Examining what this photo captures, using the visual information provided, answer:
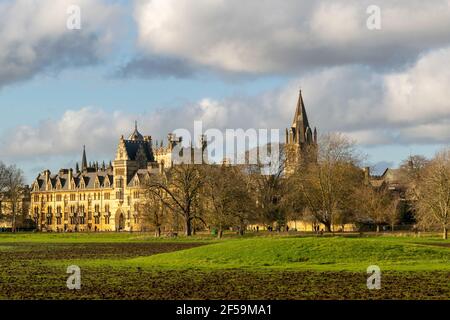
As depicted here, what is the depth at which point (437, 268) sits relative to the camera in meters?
51.7

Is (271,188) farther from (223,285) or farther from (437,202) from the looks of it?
(223,285)

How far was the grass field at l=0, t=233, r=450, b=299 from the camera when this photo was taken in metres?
37.6

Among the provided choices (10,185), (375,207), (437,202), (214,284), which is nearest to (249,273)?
(214,284)

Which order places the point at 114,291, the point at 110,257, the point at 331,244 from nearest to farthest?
the point at 114,291 → the point at 331,244 → the point at 110,257

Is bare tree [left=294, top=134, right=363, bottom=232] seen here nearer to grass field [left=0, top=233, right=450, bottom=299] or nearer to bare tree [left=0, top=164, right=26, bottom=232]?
grass field [left=0, top=233, right=450, bottom=299]

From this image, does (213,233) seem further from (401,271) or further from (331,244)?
(401,271)

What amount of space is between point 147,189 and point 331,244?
66.9 m

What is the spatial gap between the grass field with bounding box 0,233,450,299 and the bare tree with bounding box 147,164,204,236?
52067mm

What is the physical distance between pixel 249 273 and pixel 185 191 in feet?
240

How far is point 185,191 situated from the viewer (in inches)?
4788

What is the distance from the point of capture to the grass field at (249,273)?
3759 cm

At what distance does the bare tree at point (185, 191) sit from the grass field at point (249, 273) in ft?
171

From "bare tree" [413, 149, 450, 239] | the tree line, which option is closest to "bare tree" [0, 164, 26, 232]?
the tree line
